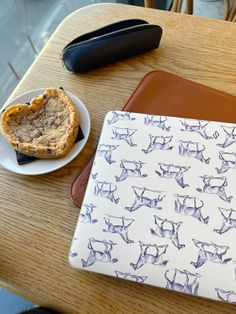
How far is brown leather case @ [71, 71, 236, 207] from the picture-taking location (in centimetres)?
49

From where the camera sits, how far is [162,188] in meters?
0.41

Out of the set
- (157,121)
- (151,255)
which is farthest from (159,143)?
(151,255)

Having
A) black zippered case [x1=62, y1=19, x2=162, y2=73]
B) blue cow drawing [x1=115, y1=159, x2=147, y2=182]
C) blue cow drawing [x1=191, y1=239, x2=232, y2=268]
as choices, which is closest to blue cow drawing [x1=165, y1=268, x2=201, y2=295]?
blue cow drawing [x1=191, y1=239, x2=232, y2=268]

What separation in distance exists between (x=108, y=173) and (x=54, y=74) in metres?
0.26

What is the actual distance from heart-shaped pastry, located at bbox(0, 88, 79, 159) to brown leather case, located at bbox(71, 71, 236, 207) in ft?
0.16

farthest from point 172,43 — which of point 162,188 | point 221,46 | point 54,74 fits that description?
point 162,188

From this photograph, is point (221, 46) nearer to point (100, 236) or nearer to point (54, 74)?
point (54, 74)

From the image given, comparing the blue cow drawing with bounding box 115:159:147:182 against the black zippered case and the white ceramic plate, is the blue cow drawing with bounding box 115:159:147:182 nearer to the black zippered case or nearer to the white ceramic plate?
the white ceramic plate

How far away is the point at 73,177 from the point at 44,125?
0.30 ft

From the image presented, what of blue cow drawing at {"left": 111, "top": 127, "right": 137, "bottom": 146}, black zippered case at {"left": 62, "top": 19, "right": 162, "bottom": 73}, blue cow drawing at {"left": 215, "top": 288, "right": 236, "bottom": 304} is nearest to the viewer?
blue cow drawing at {"left": 215, "top": 288, "right": 236, "bottom": 304}

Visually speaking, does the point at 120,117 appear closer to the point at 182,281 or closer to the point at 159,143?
the point at 159,143

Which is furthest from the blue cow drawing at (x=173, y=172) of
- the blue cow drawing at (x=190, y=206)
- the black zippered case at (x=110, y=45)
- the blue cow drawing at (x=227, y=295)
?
the black zippered case at (x=110, y=45)

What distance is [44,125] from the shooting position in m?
0.51

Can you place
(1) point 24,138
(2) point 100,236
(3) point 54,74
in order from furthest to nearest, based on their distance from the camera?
1. (3) point 54,74
2. (1) point 24,138
3. (2) point 100,236
